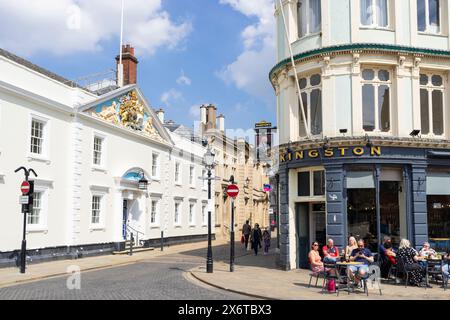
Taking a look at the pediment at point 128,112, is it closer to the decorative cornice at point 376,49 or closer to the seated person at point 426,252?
the decorative cornice at point 376,49

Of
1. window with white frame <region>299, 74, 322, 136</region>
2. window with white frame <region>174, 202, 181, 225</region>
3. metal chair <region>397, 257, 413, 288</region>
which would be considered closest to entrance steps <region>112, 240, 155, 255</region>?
window with white frame <region>174, 202, 181, 225</region>

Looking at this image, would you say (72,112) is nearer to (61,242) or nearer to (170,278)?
(61,242)

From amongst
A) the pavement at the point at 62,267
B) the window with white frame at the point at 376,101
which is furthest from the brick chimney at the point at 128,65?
the window with white frame at the point at 376,101

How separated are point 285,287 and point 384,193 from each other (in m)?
5.09

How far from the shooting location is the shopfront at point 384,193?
16.3 meters

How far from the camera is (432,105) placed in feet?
56.9

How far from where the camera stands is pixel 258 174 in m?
58.3

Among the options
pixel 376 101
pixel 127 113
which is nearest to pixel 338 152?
pixel 376 101

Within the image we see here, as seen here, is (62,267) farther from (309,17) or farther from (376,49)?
(376,49)

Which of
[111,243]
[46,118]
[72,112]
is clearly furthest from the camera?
[111,243]

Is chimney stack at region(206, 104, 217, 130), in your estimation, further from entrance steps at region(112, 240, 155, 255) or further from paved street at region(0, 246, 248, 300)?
paved street at region(0, 246, 248, 300)

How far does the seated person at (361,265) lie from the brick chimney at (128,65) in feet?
73.0

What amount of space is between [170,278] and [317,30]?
1000cm
